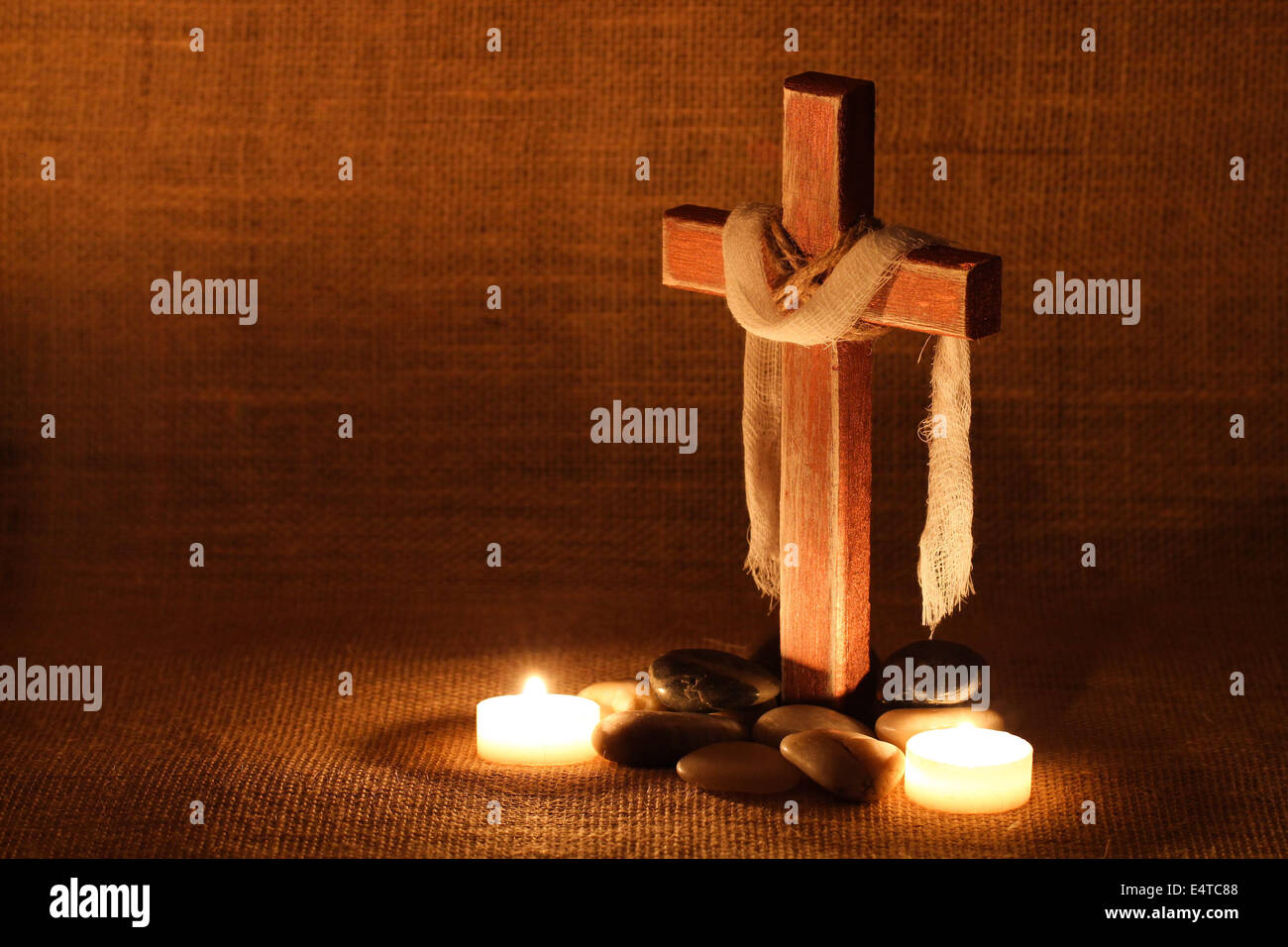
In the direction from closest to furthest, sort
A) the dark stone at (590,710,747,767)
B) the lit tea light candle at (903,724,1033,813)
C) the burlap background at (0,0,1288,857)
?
the lit tea light candle at (903,724,1033,813) < the dark stone at (590,710,747,767) < the burlap background at (0,0,1288,857)

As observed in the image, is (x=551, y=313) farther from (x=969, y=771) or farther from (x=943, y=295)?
(x=969, y=771)

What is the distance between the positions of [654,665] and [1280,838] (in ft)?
1.76

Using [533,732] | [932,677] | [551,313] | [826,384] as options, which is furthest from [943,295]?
[551,313]

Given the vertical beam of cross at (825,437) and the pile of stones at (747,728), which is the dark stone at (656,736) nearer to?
the pile of stones at (747,728)

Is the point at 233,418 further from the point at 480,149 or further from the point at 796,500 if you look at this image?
the point at 796,500

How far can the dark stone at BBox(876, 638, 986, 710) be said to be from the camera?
5.69 feet

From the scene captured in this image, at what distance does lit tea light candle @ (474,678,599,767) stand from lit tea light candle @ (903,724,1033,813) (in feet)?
0.91

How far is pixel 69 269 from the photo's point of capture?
2.31 metres

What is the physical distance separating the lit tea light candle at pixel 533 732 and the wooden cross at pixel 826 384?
0.62 ft

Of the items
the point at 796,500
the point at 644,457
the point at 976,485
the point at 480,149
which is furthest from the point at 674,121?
the point at 796,500

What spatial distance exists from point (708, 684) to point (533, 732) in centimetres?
16

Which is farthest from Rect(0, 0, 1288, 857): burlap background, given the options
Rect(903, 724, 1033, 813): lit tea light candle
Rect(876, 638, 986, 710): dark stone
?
Rect(903, 724, 1033, 813): lit tea light candle

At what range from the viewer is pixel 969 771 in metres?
1.56

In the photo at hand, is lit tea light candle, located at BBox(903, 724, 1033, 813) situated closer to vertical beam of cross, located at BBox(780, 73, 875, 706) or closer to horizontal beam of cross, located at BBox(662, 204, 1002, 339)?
vertical beam of cross, located at BBox(780, 73, 875, 706)
